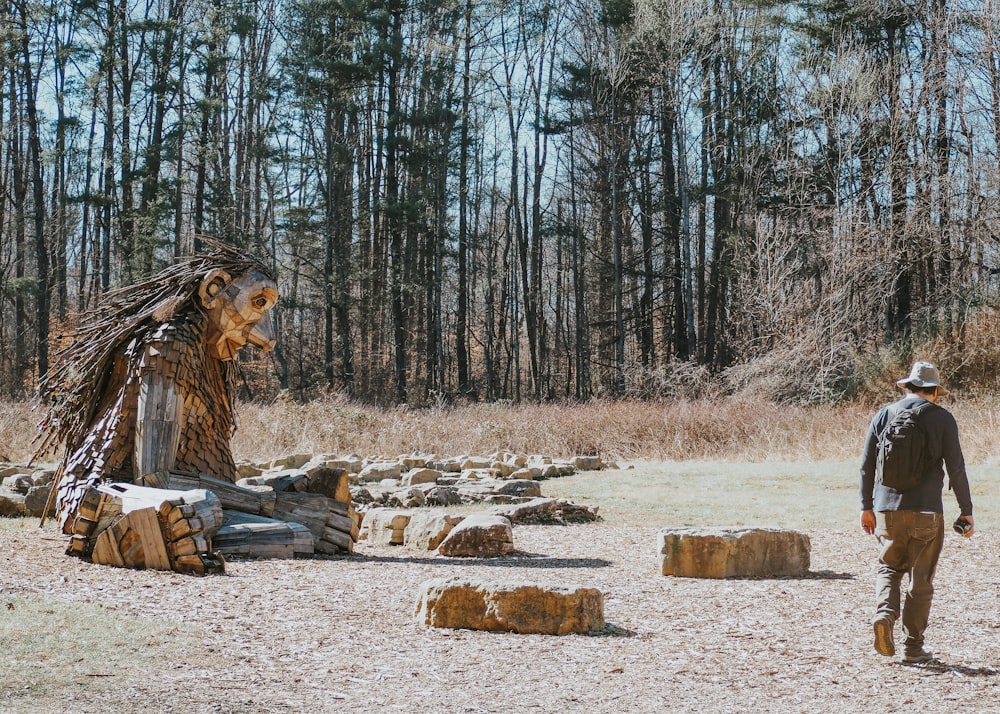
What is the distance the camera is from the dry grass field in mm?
4273

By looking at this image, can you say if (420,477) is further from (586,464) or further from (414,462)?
(586,464)

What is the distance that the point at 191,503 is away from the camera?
260 inches

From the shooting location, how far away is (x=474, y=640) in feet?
17.3

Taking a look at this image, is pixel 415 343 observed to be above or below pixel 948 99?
below

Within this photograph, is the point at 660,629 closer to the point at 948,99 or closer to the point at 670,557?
the point at 670,557

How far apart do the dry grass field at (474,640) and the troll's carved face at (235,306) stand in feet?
6.12

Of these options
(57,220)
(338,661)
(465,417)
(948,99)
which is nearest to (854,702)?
(338,661)

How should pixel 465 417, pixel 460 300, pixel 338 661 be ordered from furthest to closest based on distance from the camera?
pixel 460 300 → pixel 465 417 → pixel 338 661

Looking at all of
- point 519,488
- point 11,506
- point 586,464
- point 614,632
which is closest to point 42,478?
point 11,506

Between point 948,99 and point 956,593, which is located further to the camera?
point 948,99

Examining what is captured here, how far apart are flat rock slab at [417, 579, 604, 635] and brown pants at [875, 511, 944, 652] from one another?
5.08ft

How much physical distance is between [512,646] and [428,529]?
3.58m

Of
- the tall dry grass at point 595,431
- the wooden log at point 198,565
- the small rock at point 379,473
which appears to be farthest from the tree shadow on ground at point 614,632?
the tall dry grass at point 595,431

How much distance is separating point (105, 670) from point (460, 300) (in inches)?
1184
